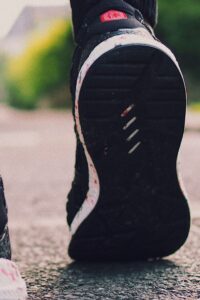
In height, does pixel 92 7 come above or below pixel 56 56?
above

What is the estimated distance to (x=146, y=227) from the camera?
1239mm

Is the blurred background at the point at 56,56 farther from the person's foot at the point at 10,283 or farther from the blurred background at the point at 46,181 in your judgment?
the person's foot at the point at 10,283

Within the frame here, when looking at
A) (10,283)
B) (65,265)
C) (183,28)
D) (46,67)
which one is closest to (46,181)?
(65,265)

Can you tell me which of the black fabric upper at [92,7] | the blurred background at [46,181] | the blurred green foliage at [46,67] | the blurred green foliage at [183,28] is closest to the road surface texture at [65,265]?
the blurred background at [46,181]

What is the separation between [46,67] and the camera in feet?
58.7

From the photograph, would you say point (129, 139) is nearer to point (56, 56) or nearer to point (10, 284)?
point (10, 284)

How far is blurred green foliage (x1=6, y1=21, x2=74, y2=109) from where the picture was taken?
17.5m

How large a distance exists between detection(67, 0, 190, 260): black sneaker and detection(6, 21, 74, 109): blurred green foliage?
53.0 ft

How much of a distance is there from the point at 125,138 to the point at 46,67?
1692 centimetres

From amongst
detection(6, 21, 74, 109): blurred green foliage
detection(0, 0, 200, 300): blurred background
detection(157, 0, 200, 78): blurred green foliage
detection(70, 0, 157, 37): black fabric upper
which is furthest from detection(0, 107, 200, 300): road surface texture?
detection(6, 21, 74, 109): blurred green foliage

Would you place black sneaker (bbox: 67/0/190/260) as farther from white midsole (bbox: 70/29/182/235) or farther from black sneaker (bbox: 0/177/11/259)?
black sneaker (bbox: 0/177/11/259)

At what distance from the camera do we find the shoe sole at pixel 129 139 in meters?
1.17

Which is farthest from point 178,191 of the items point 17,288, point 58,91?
point 58,91

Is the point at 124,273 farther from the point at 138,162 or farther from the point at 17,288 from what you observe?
the point at 17,288
